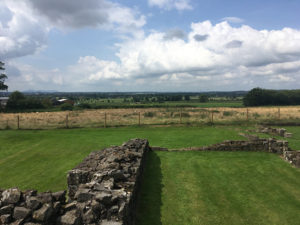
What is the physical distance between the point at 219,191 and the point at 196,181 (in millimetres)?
1178

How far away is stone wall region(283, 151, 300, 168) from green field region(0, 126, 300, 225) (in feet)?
1.18

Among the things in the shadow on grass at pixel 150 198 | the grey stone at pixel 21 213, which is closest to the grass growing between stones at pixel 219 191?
the shadow on grass at pixel 150 198

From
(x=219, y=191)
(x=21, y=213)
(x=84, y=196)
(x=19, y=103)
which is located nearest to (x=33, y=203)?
(x=21, y=213)

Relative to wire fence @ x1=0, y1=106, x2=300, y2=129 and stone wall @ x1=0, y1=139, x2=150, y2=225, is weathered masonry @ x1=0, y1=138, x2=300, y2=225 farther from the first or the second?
wire fence @ x1=0, y1=106, x2=300, y2=129

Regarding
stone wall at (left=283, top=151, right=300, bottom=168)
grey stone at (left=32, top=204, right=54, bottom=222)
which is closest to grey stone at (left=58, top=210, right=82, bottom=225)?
grey stone at (left=32, top=204, right=54, bottom=222)

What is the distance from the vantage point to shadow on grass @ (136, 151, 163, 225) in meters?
6.45

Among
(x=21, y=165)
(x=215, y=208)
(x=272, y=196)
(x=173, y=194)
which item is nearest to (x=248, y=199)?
(x=272, y=196)

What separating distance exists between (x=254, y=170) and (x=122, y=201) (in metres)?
8.05

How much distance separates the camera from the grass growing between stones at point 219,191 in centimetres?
664

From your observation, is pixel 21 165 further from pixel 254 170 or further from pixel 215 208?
pixel 254 170

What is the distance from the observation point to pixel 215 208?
7137 mm

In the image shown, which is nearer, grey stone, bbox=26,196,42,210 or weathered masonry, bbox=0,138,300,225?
A: weathered masonry, bbox=0,138,300,225

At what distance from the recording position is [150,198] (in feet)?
25.2

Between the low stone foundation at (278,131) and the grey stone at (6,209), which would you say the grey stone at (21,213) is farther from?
the low stone foundation at (278,131)
